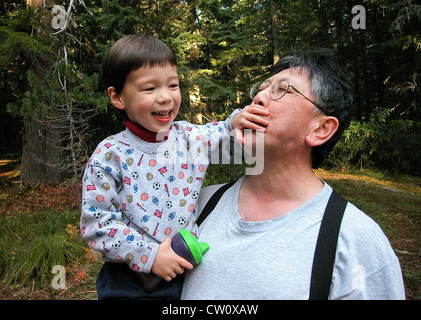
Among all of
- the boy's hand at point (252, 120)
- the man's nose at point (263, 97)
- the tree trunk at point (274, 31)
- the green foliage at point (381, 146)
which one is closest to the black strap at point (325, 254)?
the boy's hand at point (252, 120)

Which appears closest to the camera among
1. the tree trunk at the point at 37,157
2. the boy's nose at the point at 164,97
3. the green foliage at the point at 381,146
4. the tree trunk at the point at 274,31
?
the boy's nose at the point at 164,97

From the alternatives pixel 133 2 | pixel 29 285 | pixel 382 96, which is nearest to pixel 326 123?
pixel 29 285

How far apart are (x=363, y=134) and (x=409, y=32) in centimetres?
391

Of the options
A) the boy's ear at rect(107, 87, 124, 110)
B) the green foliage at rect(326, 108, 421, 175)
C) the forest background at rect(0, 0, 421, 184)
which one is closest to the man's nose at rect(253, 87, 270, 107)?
Answer: the boy's ear at rect(107, 87, 124, 110)

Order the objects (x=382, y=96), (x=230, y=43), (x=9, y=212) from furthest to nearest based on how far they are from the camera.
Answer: (x=382, y=96) < (x=230, y=43) < (x=9, y=212)

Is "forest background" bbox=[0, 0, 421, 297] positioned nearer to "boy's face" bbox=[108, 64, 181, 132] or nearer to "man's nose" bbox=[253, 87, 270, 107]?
"boy's face" bbox=[108, 64, 181, 132]

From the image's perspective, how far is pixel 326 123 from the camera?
1.68m

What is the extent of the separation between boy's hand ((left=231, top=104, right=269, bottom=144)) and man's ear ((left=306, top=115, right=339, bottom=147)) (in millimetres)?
255

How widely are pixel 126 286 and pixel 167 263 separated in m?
0.25

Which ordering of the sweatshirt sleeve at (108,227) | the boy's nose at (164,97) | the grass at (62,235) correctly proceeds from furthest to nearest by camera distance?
the grass at (62,235) < the boy's nose at (164,97) < the sweatshirt sleeve at (108,227)

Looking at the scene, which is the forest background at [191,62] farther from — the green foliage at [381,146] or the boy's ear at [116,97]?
the boy's ear at [116,97]

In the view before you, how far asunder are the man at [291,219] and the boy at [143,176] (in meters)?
0.13

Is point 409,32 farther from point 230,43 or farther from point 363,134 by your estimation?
point 230,43

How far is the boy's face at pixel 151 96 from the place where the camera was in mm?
1567
